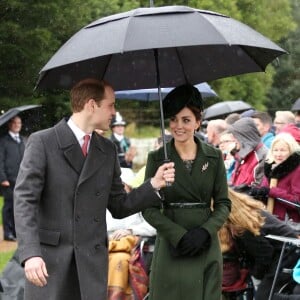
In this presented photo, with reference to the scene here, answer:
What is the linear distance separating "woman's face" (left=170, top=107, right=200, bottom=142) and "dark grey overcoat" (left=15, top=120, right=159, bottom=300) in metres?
0.66

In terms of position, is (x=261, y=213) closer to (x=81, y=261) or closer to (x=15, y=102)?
(x=81, y=261)

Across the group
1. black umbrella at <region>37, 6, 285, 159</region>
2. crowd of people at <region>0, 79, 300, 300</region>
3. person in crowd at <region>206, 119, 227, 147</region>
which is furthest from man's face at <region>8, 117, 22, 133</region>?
black umbrella at <region>37, 6, 285, 159</region>

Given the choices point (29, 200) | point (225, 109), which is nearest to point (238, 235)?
point (29, 200)

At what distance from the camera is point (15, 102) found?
18891 millimetres

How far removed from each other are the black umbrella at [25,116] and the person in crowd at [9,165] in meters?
0.15

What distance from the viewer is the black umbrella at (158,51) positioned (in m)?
4.57

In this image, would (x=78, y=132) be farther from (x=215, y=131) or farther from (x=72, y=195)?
(x=215, y=131)

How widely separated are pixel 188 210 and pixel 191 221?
0.07m

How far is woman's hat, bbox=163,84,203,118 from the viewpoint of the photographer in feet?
17.3

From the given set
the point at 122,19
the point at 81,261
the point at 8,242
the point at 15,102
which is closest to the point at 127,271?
the point at 81,261

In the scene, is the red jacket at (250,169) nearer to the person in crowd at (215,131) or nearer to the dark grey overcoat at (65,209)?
the person in crowd at (215,131)

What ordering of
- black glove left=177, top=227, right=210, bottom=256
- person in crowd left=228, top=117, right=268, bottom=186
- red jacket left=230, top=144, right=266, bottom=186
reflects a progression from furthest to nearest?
1. person in crowd left=228, top=117, right=268, bottom=186
2. red jacket left=230, top=144, right=266, bottom=186
3. black glove left=177, top=227, right=210, bottom=256

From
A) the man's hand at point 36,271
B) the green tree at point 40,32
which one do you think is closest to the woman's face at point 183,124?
the man's hand at point 36,271

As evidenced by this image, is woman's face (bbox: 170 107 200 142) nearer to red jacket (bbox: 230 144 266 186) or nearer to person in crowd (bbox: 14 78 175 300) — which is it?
person in crowd (bbox: 14 78 175 300)
